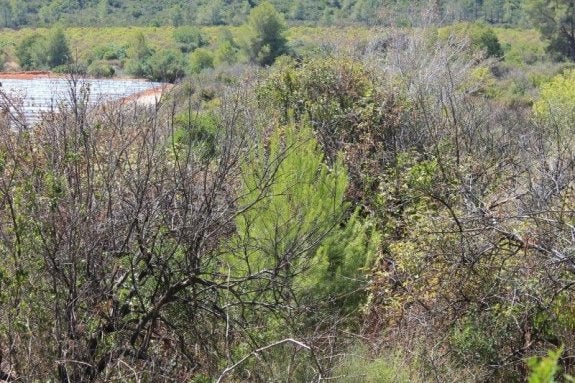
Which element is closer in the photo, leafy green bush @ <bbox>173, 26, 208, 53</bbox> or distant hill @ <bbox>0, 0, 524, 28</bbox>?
leafy green bush @ <bbox>173, 26, 208, 53</bbox>

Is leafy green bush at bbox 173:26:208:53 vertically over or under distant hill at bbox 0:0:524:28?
under

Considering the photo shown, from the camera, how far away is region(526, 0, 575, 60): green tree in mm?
47859

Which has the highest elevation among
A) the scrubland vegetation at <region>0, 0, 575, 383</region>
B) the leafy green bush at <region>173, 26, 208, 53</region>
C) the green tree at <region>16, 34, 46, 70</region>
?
the scrubland vegetation at <region>0, 0, 575, 383</region>

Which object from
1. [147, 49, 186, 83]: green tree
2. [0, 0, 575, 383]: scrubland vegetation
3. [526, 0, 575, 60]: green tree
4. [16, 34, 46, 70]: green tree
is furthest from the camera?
[526, 0, 575, 60]: green tree

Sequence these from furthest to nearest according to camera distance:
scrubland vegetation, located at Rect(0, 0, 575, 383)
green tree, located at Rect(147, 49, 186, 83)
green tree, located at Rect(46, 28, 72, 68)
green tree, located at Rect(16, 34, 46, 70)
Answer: green tree, located at Rect(46, 28, 72, 68) → green tree, located at Rect(16, 34, 46, 70) → green tree, located at Rect(147, 49, 186, 83) → scrubland vegetation, located at Rect(0, 0, 575, 383)

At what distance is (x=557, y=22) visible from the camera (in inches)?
1921

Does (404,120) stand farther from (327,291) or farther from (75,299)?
(75,299)

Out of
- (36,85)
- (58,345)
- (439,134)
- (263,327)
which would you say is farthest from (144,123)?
(36,85)

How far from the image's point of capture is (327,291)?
7.65 meters

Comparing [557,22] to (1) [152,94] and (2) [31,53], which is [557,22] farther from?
(1) [152,94]

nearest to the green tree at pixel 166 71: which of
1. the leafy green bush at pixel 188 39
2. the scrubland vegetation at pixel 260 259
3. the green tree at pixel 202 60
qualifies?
the scrubland vegetation at pixel 260 259

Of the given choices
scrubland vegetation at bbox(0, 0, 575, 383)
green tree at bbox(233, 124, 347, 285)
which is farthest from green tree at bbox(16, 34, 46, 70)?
green tree at bbox(233, 124, 347, 285)

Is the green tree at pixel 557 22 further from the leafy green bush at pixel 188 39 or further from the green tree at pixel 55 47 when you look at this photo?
the green tree at pixel 55 47

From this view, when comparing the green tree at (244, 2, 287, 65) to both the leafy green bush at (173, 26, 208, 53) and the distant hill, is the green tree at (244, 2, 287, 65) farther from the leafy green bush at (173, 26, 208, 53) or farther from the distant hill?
the leafy green bush at (173, 26, 208, 53)
